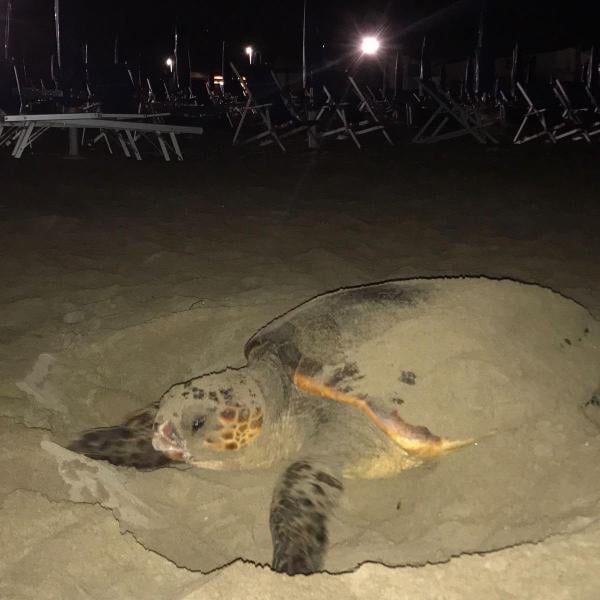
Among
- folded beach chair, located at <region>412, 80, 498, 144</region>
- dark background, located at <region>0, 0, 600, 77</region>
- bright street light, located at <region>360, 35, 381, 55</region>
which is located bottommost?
folded beach chair, located at <region>412, 80, 498, 144</region>

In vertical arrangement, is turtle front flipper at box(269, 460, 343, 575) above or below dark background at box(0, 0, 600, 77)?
below

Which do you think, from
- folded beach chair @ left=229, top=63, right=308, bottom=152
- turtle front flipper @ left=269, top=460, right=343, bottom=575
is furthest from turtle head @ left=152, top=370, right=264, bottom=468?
folded beach chair @ left=229, top=63, right=308, bottom=152

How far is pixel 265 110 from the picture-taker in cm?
1006

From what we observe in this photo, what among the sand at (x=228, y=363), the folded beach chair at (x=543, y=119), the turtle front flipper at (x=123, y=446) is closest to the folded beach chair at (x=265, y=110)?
the sand at (x=228, y=363)

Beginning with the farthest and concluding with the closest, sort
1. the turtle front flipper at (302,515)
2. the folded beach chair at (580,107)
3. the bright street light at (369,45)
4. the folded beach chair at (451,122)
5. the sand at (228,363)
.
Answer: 1. the bright street light at (369,45)
2. the folded beach chair at (580,107)
3. the folded beach chair at (451,122)
4. the turtle front flipper at (302,515)
5. the sand at (228,363)

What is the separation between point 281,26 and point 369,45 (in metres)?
3.91

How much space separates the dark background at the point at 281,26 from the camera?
11.0 meters

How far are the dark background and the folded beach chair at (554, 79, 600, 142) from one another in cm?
87

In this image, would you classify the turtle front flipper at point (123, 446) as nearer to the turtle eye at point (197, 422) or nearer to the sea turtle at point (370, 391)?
the sea turtle at point (370, 391)

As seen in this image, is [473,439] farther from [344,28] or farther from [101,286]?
[344,28]

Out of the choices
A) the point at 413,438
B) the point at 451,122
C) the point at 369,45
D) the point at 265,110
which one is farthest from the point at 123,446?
the point at 369,45

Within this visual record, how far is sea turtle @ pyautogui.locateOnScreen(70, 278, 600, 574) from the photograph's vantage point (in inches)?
67.8

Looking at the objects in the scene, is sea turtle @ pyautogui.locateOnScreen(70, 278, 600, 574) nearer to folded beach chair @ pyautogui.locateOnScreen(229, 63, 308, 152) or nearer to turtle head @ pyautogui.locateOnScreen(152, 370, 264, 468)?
turtle head @ pyautogui.locateOnScreen(152, 370, 264, 468)

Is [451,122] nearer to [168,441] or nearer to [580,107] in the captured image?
[580,107]
